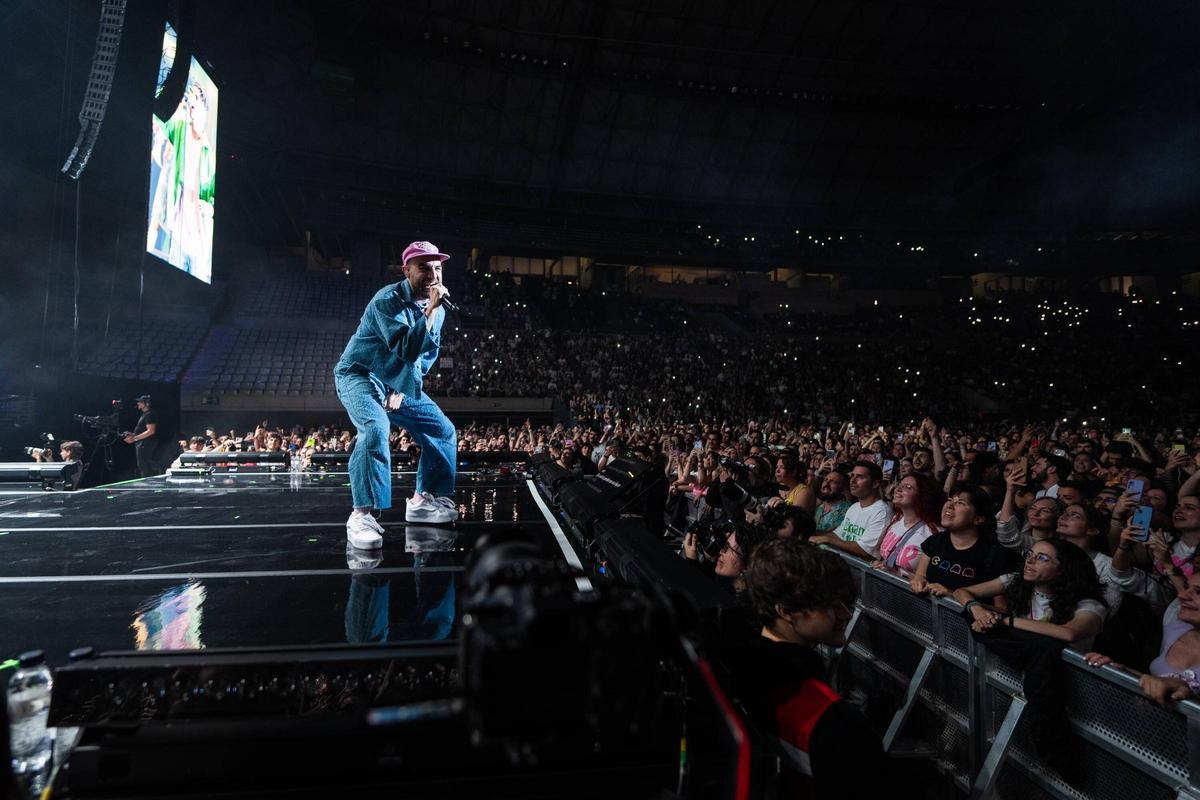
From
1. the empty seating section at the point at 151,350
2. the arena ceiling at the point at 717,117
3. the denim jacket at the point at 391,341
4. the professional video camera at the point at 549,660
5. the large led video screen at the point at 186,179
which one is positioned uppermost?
the arena ceiling at the point at 717,117

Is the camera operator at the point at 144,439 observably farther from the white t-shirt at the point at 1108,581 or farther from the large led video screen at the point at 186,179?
the white t-shirt at the point at 1108,581

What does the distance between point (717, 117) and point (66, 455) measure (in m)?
21.6

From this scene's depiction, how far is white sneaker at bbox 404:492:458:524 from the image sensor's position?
393 centimetres

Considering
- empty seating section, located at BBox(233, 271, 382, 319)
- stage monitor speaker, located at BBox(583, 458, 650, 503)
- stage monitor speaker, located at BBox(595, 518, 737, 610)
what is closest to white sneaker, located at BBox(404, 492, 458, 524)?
stage monitor speaker, located at BBox(583, 458, 650, 503)

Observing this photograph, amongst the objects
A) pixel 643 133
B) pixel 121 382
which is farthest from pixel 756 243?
pixel 121 382

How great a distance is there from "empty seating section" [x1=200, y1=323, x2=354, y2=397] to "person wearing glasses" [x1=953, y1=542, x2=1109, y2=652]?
17.5 metres

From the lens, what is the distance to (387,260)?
86.2 feet

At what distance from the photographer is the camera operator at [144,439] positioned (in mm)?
8453

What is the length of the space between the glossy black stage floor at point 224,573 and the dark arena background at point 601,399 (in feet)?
0.12

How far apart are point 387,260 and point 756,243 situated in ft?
54.0

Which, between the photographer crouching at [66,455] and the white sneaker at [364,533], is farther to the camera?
the photographer crouching at [66,455]

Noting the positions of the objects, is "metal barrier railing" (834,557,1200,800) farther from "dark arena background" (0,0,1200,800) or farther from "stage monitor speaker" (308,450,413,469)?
"stage monitor speaker" (308,450,413,469)

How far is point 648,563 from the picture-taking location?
84.3 inches

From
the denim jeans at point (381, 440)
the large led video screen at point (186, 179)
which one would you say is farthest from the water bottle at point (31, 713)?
the large led video screen at point (186, 179)
